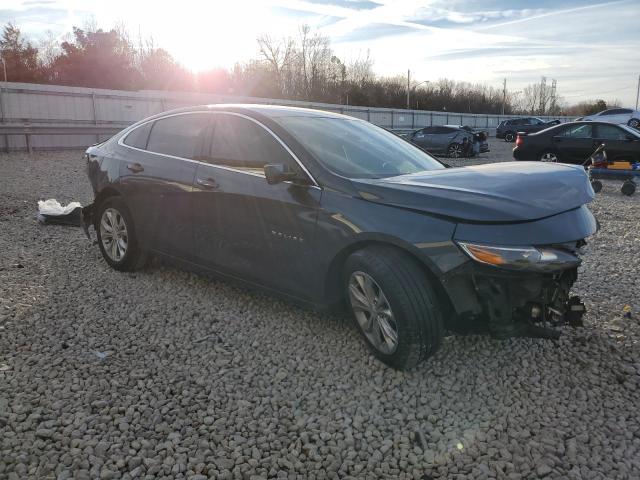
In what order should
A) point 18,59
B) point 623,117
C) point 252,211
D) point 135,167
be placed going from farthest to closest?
point 18,59 → point 623,117 → point 135,167 → point 252,211

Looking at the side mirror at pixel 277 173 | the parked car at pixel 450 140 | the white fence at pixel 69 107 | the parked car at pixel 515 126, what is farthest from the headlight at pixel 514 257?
the parked car at pixel 515 126

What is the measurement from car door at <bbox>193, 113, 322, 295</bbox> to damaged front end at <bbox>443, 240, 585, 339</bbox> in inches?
42.1

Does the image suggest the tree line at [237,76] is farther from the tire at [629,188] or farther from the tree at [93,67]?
the tire at [629,188]

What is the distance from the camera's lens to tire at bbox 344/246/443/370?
303 centimetres

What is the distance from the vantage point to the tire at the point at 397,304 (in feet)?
9.95

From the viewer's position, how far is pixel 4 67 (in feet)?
109

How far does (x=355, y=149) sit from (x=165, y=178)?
1.73m

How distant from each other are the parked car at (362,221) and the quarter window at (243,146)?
0.04 ft

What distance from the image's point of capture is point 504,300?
2.94 meters

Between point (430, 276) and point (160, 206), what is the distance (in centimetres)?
265

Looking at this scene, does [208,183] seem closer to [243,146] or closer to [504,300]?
[243,146]

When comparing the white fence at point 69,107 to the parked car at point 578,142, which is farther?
the white fence at point 69,107

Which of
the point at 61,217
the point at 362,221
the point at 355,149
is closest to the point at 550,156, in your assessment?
the point at 355,149

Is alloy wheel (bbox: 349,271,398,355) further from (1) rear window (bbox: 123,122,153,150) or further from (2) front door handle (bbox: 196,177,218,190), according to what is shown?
(1) rear window (bbox: 123,122,153,150)
